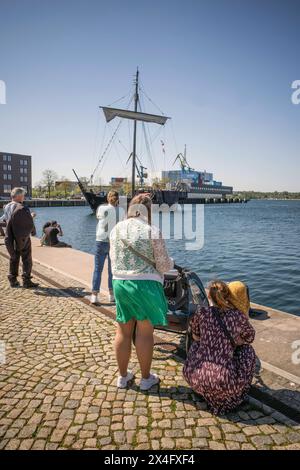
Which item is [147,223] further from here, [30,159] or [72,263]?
[30,159]

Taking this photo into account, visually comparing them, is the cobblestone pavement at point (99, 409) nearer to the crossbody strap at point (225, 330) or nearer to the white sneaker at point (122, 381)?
the white sneaker at point (122, 381)

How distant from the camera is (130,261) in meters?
3.28

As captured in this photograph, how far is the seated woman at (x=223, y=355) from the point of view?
9.96 feet

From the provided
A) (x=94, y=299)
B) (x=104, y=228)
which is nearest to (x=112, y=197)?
(x=104, y=228)

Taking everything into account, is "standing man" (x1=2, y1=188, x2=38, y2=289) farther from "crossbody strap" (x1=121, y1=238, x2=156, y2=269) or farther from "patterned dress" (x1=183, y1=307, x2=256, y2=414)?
"patterned dress" (x1=183, y1=307, x2=256, y2=414)

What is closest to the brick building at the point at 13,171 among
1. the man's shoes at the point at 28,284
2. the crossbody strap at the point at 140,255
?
the man's shoes at the point at 28,284

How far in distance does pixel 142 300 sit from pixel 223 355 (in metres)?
0.94

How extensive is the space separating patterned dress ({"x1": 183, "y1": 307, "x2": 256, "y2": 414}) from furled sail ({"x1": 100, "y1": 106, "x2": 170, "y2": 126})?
52755 mm

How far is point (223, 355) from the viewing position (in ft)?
10.0

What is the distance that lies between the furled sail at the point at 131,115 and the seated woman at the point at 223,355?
173 ft

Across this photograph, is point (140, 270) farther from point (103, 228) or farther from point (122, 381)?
point (103, 228)

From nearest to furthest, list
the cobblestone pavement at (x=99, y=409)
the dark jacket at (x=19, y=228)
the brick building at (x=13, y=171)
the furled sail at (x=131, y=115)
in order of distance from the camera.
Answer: the cobblestone pavement at (x=99, y=409), the dark jacket at (x=19, y=228), the furled sail at (x=131, y=115), the brick building at (x=13, y=171)

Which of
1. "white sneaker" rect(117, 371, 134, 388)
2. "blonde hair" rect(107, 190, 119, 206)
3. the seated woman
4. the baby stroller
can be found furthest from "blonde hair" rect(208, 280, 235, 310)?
"blonde hair" rect(107, 190, 119, 206)

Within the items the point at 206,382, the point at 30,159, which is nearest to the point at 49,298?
the point at 206,382
